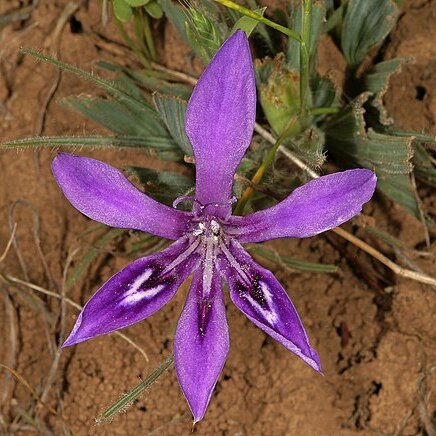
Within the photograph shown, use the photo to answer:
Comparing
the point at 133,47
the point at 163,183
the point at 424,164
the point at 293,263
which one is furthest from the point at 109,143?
the point at 424,164

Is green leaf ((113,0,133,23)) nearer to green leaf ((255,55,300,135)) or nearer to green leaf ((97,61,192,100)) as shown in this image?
green leaf ((97,61,192,100))

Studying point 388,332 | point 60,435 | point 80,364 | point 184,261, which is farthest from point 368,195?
point 60,435

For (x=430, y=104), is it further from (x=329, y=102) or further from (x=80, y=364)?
(x=80, y=364)

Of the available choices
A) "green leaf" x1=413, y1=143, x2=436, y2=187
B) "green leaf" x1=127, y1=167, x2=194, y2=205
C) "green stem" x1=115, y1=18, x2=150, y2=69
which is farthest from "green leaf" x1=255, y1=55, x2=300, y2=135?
"green stem" x1=115, y1=18, x2=150, y2=69

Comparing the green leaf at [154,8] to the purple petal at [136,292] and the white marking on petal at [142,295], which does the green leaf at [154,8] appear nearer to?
the purple petal at [136,292]

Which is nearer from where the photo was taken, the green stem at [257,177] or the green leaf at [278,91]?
the green stem at [257,177]

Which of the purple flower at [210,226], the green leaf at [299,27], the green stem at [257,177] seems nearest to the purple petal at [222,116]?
the purple flower at [210,226]
